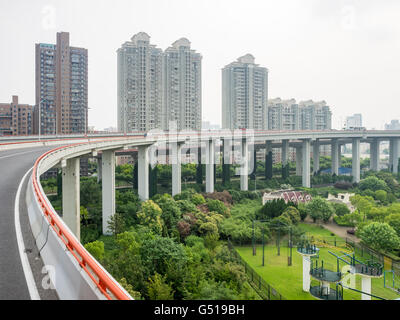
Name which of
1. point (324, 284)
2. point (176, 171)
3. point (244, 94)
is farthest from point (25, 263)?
point (244, 94)

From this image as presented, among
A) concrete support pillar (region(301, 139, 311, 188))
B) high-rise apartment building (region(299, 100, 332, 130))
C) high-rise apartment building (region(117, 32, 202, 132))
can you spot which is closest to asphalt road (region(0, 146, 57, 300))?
concrete support pillar (region(301, 139, 311, 188))

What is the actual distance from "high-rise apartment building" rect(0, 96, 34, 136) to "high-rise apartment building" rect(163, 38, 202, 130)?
28321mm

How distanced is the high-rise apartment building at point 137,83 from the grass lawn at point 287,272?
4804cm

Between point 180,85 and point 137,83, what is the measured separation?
10144 millimetres

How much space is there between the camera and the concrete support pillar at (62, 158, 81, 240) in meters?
20.0

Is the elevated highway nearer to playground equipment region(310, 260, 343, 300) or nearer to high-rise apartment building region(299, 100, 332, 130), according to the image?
playground equipment region(310, 260, 343, 300)

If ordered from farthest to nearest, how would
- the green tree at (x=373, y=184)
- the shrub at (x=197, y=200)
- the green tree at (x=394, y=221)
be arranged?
the green tree at (x=373, y=184)
the shrub at (x=197, y=200)
the green tree at (x=394, y=221)

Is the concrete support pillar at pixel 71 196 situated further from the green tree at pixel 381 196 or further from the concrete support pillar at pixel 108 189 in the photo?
the green tree at pixel 381 196

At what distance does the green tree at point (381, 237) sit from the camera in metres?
24.0

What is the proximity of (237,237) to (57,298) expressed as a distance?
2249 centimetres

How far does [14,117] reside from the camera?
63375mm

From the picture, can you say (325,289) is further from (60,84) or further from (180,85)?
(60,84)

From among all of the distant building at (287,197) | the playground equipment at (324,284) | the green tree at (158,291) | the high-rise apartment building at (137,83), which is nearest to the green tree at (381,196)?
the distant building at (287,197)
